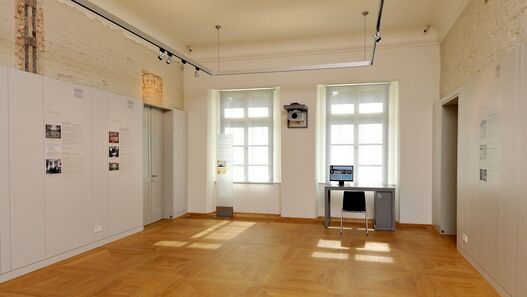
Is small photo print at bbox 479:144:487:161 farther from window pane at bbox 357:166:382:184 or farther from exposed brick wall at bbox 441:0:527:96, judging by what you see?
window pane at bbox 357:166:382:184

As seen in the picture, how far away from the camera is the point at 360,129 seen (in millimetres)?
8016

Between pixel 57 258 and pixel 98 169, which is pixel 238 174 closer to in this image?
pixel 98 169

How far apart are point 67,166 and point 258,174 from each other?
4593mm

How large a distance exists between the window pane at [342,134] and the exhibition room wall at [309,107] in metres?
0.64

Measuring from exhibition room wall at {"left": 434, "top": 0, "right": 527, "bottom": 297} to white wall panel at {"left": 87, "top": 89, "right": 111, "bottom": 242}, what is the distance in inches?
224

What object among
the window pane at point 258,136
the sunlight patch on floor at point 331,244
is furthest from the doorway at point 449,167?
the window pane at point 258,136

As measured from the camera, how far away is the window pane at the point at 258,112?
8.55 metres

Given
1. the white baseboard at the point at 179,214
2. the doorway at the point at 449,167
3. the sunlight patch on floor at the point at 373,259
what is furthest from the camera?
A: the white baseboard at the point at 179,214

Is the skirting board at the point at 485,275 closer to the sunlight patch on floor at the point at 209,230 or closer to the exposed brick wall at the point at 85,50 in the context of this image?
the sunlight patch on floor at the point at 209,230

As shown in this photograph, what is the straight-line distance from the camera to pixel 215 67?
27.8 ft

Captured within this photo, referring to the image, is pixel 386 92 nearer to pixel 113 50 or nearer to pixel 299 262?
pixel 299 262

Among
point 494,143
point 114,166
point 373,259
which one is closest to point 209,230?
point 114,166

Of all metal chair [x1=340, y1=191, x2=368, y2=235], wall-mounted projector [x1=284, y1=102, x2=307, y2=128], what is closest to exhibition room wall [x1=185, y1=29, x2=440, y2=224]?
wall-mounted projector [x1=284, y1=102, x2=307, y2=128]

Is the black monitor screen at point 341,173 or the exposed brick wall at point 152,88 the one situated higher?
the exposed brick wall at point 152,88
